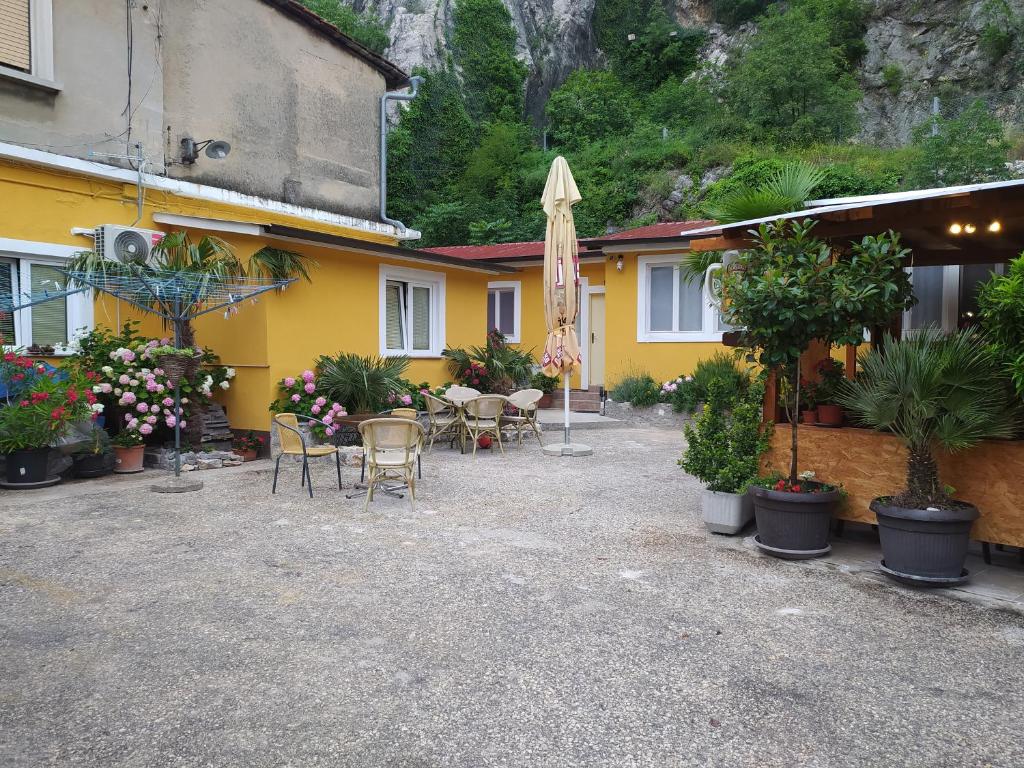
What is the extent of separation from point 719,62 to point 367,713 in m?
37.5

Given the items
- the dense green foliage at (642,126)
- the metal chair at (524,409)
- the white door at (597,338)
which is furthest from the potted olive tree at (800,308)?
the dense green foliage at (642,126)

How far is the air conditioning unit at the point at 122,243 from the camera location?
8.78m

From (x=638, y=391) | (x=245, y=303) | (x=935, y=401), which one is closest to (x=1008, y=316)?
(x=935, y=401)

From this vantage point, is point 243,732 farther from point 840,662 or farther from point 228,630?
point 840,662

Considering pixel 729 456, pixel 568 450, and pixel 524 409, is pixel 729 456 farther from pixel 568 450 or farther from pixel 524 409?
pixel 524 409

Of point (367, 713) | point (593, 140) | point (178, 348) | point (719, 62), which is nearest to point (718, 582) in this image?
point (367, 713)

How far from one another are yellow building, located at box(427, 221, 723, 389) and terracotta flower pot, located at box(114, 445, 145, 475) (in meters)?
6.71

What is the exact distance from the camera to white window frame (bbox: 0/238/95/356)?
8.45 m

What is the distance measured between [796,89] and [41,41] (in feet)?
80.6

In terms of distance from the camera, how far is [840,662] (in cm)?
344

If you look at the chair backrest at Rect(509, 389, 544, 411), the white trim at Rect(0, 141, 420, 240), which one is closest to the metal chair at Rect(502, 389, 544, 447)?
the chair backrest at Rect(509, 389, 544, 411)

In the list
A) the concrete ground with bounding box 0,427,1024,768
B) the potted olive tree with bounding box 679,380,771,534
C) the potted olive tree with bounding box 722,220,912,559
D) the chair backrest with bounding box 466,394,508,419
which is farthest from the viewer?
the chair backrest with bounding box 466,394,508,419

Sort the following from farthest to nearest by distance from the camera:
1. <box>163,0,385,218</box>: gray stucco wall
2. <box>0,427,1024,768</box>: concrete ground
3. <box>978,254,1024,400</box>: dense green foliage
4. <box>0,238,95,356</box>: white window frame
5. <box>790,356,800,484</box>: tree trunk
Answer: <box>163,0,385,218</box>: gray stucco wall < <box>0,238,95,356</box>: white window frame < <box>790,356,800,484</box>: tree trunk < <box>978,254,1024,400</box>: dense green foliage < <box>0,427,1024,768</box>: concrete ground

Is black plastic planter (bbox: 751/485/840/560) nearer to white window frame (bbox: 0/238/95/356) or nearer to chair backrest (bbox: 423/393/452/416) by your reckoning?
chair backrest (bbox: 423/393/452/416)
